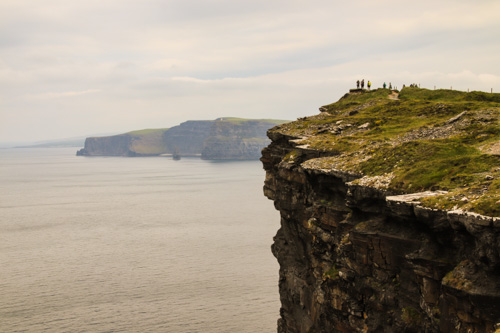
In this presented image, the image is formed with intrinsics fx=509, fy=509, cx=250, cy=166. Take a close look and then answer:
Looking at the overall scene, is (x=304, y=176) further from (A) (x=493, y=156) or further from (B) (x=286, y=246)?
(A) (x=493, y=156)

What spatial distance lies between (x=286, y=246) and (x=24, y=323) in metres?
36.0

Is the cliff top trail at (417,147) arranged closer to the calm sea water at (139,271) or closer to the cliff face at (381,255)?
the cliff face at (381,255)

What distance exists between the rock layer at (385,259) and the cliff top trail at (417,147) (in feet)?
2.77

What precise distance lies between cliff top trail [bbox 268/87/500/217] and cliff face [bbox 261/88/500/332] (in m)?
0.43

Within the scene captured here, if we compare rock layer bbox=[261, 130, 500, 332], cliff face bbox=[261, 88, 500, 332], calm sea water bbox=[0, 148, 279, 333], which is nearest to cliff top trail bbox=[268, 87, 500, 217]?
cliff face bbox=[261, 88, 500, 332]

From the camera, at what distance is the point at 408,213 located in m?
23.2

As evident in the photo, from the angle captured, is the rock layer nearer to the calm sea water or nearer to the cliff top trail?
the cliff top trail

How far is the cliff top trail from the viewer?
2363cm

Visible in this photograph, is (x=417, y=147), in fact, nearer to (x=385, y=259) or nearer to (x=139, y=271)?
(x=385, y=259)

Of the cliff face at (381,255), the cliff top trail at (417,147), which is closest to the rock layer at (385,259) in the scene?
the cliff face at (381,255)

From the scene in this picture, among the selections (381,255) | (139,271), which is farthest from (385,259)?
(139,271)

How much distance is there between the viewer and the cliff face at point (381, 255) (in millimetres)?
19312

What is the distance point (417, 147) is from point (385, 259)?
9.15 meters

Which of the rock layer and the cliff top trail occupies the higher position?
the cliff top trail
